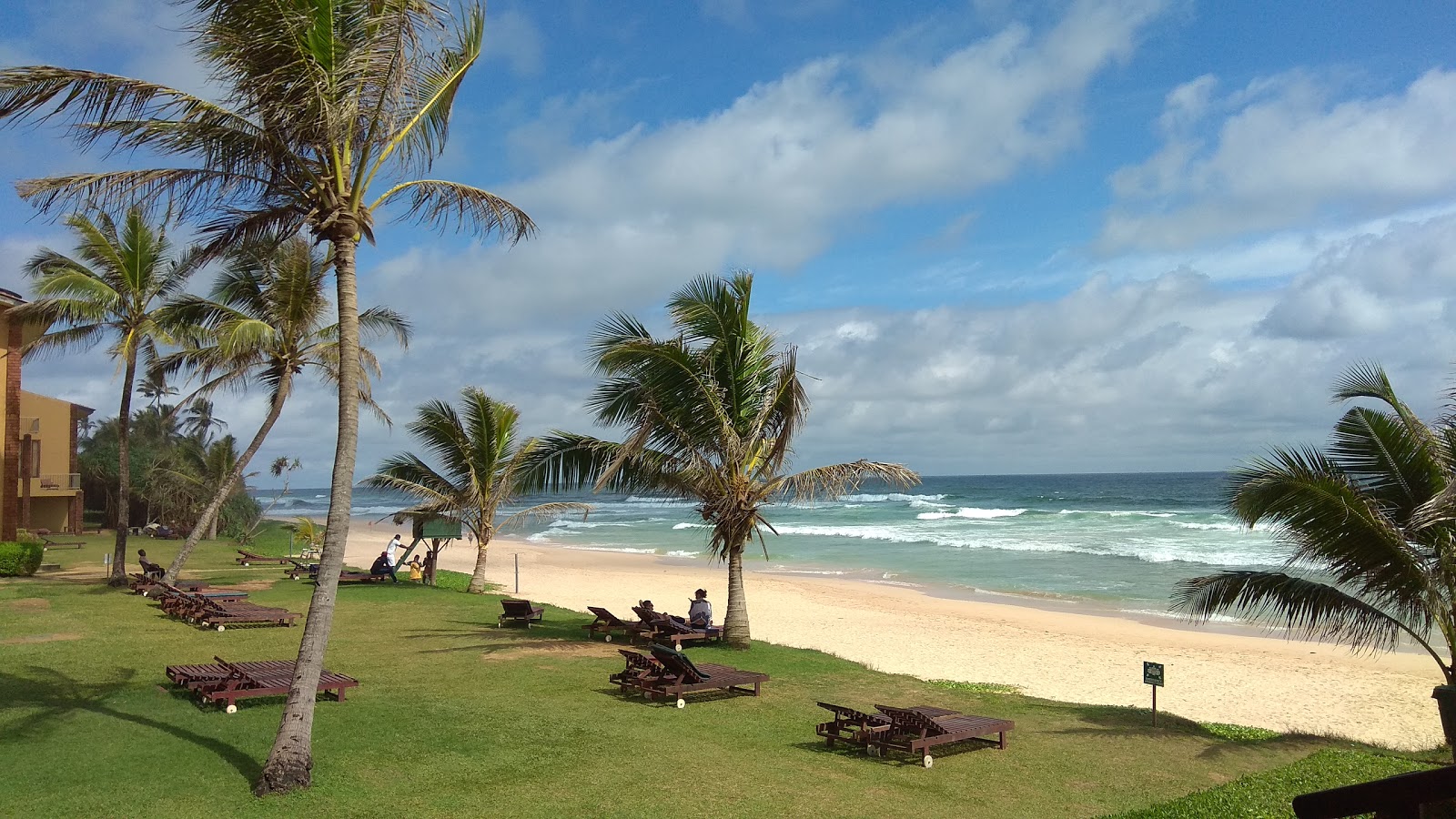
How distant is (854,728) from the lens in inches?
324

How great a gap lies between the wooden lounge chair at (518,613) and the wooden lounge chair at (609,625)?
39.9 inches

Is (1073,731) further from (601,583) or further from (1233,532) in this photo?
(1233,532)

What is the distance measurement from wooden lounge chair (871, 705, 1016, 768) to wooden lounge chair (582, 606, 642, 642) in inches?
250

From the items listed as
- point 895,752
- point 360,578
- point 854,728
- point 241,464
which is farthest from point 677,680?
point 360,578

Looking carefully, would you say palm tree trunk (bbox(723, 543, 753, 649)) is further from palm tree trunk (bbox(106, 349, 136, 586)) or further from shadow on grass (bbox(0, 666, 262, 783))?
palm tree trunk (bbox(106, 349, 136, 586))

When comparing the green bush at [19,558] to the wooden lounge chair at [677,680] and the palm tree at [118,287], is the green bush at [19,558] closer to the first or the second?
the palm tree at [118,287]

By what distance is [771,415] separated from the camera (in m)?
13.1

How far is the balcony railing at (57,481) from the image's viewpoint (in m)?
32.5

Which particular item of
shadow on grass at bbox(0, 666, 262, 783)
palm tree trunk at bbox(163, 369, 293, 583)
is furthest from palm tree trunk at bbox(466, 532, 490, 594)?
shadow on grass at bbox(0, 666, 262, 783)

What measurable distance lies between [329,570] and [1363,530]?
8.29 metres

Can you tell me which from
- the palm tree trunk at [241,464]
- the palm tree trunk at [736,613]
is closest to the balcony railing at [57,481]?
the palm tree trunk at [241,464]

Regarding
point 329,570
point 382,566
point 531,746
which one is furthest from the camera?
point 382,566

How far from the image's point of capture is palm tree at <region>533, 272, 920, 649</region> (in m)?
12.7

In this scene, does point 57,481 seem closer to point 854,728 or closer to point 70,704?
point 70,704
